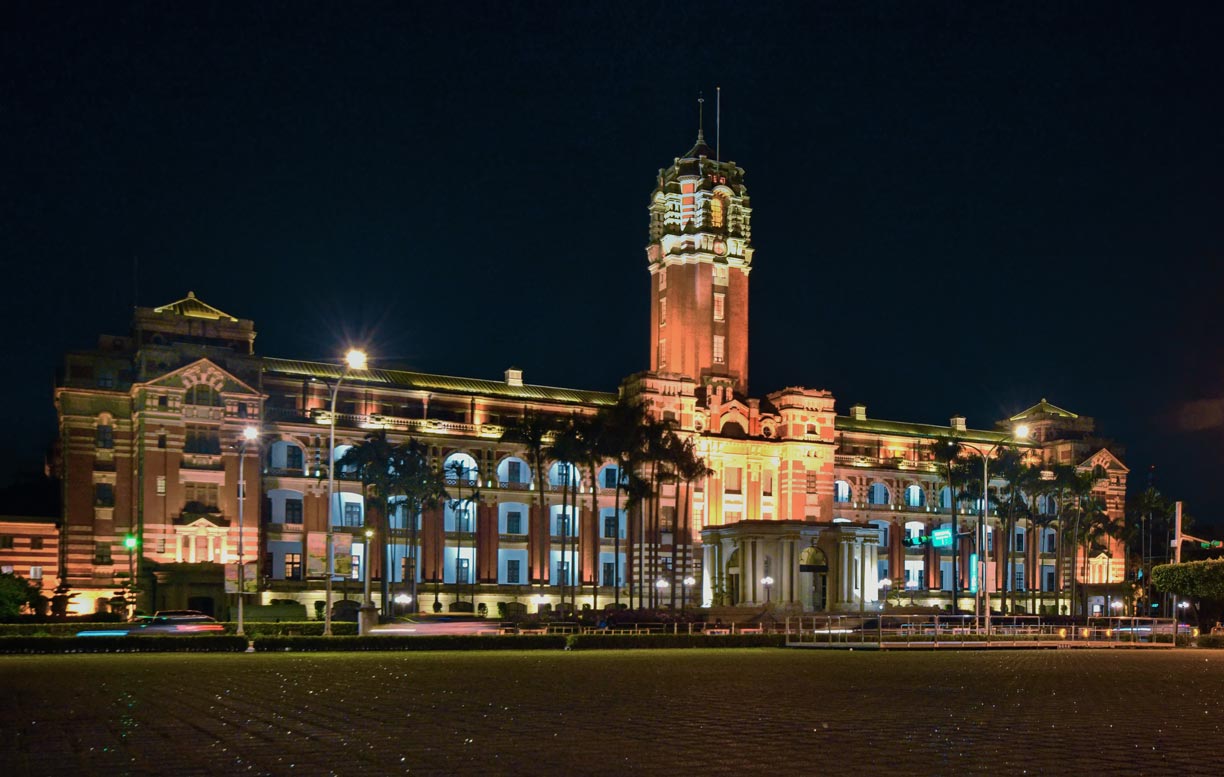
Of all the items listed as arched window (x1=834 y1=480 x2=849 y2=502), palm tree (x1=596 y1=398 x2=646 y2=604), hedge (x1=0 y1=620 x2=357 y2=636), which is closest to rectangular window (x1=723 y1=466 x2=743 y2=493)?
arched window (x1=834 y1=480 x2=849 y2=502)

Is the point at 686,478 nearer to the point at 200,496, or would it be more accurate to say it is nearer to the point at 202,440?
the point at 200,496

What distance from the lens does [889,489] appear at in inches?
5177

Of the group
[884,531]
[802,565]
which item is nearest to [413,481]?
[802,565]

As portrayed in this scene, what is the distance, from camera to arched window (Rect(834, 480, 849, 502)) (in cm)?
12850

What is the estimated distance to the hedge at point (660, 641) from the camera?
56.5 m

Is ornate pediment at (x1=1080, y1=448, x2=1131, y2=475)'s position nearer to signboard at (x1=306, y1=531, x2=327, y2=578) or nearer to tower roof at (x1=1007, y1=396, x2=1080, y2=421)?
tower roof at (x1=1007, y1=396, x2=1080, y2=421)

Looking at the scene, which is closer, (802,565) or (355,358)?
(355,358)

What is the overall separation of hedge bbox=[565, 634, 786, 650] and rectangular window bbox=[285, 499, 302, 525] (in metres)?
50.7

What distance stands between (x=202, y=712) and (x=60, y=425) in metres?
85.9

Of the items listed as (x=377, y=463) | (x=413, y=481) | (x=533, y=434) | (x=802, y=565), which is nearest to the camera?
(x=377, y=463)

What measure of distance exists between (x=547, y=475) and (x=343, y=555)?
2090cm

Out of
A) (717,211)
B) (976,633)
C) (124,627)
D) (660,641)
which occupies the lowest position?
(976,633)

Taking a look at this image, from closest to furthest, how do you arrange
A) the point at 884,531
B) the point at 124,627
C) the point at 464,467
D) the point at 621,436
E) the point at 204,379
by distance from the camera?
1. the point at 124,627
2. the point at 621,436
3. the point at 204,379
4. the point at 464,467
5. the point at 884,531

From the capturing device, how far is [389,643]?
2050 inches
